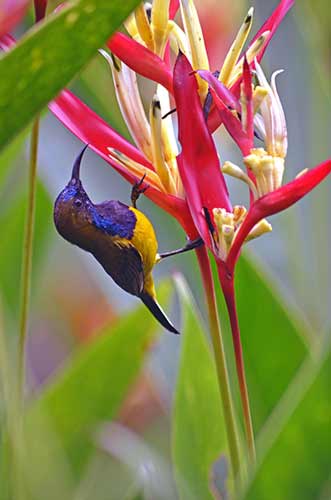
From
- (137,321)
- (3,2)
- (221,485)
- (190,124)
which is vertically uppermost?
(3,2)

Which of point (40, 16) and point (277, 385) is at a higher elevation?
point (40, 16)

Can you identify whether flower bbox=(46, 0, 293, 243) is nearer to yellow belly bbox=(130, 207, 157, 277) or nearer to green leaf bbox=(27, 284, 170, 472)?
yellow belly bbox=(130, 207, 157, 277)

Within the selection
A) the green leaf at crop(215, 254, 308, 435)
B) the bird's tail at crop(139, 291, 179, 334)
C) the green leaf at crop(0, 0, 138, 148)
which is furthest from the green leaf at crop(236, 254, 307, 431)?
the green leaf at crop(0, 0, 138, 148)

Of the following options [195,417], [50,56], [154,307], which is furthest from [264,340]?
[50,56]

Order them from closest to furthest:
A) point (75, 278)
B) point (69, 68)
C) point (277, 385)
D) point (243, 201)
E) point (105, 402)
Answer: point (69, 68) < point (277, 385) < point (105, 402) < point (243, 201) < point (75, 278)

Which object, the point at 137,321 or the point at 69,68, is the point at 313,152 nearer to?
the point at 137,321

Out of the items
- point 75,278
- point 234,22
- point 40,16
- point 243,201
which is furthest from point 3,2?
point 75,278

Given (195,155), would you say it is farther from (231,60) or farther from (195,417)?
(195,417)
